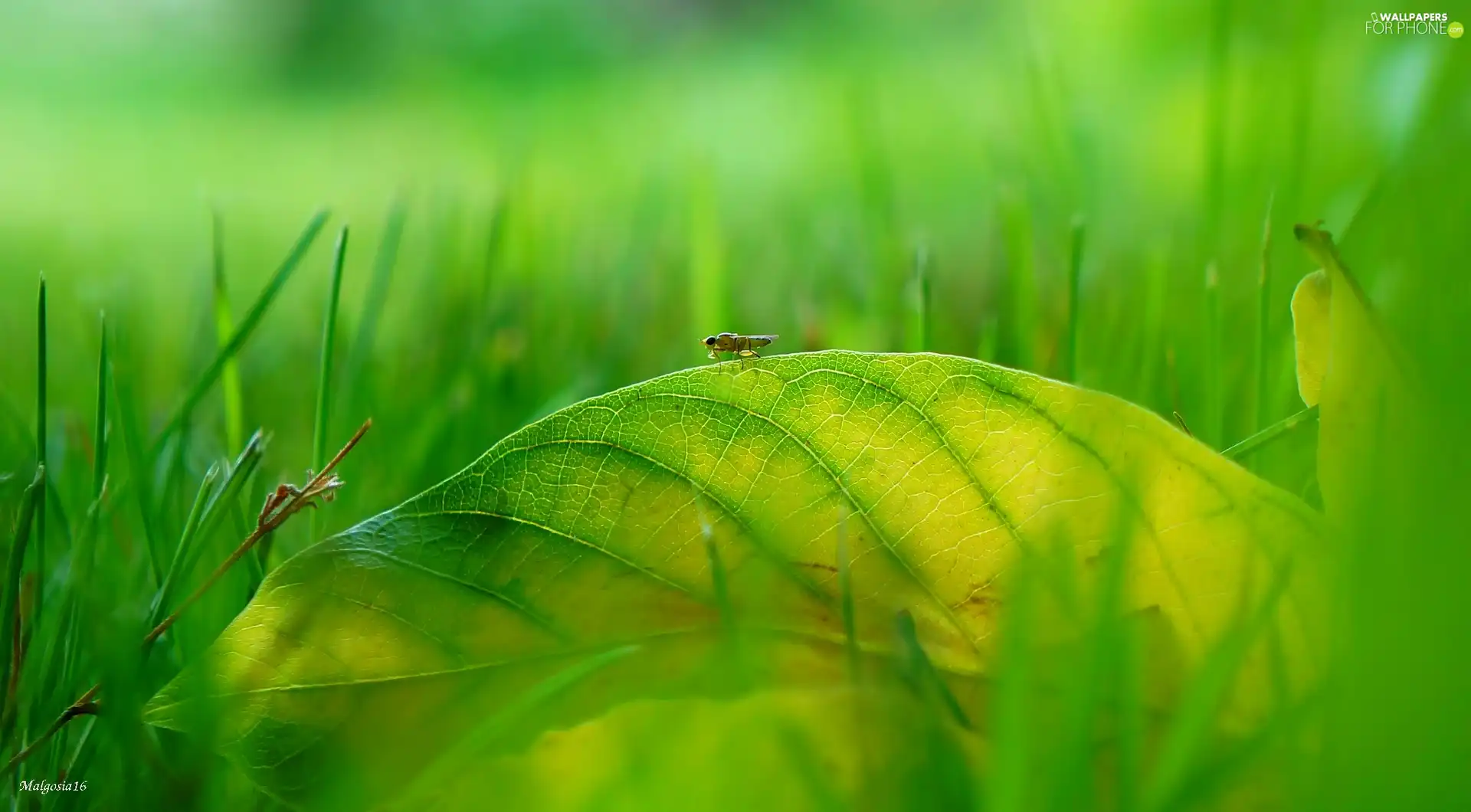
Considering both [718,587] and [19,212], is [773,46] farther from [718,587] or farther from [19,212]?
[718,587]

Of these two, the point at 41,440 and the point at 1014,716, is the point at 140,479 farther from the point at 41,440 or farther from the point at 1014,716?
the point at 1014,716

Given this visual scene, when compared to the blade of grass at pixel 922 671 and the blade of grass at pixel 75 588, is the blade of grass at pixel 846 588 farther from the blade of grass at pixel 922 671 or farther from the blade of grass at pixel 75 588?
the blade of grass at pixel 75 588

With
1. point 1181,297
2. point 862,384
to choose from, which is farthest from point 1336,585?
point 1181,297

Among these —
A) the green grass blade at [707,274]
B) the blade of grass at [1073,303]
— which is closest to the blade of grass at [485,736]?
the blade of grass at [1073,303]

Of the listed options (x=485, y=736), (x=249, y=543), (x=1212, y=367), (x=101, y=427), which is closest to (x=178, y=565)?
(x=249, y=543)

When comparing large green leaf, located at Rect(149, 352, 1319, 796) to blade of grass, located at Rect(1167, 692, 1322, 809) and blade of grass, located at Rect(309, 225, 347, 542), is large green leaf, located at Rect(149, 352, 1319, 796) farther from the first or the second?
blade of grass, located at Rect(309, 225, 347, 542)

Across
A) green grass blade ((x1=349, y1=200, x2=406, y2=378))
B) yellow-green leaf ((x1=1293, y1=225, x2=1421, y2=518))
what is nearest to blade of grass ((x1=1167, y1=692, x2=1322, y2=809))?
yellow-green leaf ((x1=1293, y1=225, x2=1421, y2=518))
